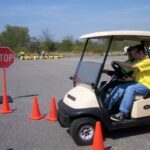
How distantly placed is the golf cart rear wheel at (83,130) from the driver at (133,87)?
44cm

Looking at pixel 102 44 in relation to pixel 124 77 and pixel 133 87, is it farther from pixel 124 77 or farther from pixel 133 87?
pixel 133 87

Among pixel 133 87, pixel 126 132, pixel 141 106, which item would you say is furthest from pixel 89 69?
pixel 126 132

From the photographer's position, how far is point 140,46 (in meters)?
6.50

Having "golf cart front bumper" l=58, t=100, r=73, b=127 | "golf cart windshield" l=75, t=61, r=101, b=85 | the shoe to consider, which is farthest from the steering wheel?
"golf cart front bumper" l=58, t=100, r=73, b=127

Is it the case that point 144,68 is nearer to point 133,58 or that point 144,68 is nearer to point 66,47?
point 133,58

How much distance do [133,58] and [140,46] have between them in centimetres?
25

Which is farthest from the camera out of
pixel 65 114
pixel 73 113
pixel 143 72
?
pixel 143 72

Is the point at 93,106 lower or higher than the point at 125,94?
lower

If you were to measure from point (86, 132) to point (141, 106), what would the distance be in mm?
1045

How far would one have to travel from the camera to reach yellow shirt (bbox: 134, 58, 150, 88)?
6.09 meters

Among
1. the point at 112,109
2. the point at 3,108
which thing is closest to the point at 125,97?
the point at 112,109

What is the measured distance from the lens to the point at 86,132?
234 inches

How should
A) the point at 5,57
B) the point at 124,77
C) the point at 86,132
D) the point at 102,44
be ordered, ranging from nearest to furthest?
1. the point at 86,132
2. the point at 124,77
3. the point at 102,44
4. the point at 5,57

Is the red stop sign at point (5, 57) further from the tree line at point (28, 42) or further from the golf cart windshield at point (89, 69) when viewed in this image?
the tree line at point (28, 42)
